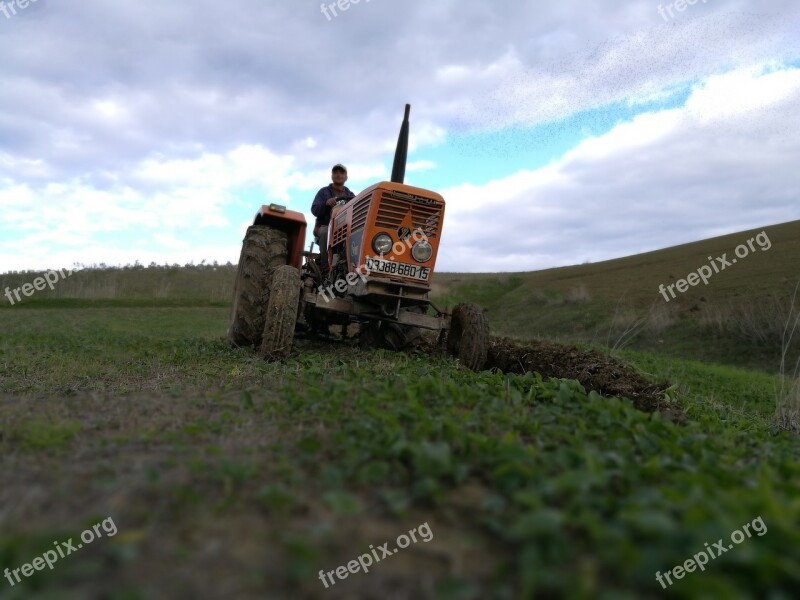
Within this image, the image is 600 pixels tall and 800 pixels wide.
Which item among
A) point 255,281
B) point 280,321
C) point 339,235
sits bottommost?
point 280,321

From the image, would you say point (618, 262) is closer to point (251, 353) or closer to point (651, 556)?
point (251, 353)

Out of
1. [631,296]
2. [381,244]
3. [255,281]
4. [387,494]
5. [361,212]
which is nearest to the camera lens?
[387,494]

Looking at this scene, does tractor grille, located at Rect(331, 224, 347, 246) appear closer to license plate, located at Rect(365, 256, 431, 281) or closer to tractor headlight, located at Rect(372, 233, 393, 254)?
tractor headlight, located at Rect(372, 233, 393, 254)

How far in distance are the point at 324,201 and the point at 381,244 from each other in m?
2.29

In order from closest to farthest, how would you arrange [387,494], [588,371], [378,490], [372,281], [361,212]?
[387,494], [378,490], [372,281], [588,371], [361,212]

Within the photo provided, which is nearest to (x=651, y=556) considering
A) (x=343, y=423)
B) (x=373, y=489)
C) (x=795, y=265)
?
(x=373, y=489)

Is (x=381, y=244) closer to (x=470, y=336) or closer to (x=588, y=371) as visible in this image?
(x=470, y=336)

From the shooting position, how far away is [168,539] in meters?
1.95

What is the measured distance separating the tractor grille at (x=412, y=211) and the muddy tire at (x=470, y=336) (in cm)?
103

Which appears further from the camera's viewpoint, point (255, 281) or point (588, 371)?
point (255, 281)

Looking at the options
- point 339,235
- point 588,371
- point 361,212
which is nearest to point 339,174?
point 339,235

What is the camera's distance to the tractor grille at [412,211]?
22.3 ft

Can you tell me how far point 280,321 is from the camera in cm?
608

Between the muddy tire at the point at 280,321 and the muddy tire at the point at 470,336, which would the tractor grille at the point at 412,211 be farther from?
the muddy tire at the point at 280,321
